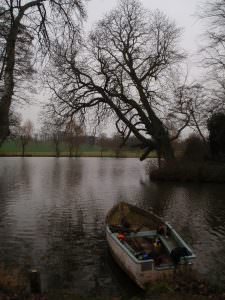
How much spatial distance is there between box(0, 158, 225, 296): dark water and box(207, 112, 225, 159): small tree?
5951mm

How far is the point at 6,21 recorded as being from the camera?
11.8 metres

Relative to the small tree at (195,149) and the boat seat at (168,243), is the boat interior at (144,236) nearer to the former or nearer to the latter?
the boat seat at (168,243)

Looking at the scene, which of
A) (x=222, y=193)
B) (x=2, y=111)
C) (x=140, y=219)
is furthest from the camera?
(x=222, y=193)

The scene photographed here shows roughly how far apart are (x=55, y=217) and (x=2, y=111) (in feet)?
24.4

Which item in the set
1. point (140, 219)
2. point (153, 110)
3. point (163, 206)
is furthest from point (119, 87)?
point (140, 219)

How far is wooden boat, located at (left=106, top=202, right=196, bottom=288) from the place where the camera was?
29.2ft

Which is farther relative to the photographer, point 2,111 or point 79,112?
point 79,112

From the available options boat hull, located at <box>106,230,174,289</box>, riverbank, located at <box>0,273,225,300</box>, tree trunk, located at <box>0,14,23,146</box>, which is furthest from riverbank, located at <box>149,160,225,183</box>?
riverbank, located at <box>0,273,225,300</box>

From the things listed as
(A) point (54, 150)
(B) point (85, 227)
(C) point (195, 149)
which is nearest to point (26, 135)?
(A) point (54, 150)

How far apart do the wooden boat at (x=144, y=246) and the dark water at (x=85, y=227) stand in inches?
24.4

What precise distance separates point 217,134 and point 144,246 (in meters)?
24.1

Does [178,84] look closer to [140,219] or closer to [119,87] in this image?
[119,87]

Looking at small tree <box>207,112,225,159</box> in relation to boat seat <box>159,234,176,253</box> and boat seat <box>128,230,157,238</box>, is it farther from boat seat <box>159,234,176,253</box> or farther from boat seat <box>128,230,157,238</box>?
boat seat <box>159,234,176,253</box>

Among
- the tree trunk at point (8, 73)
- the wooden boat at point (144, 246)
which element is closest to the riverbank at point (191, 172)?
the wooden boat at point (144, 246)
